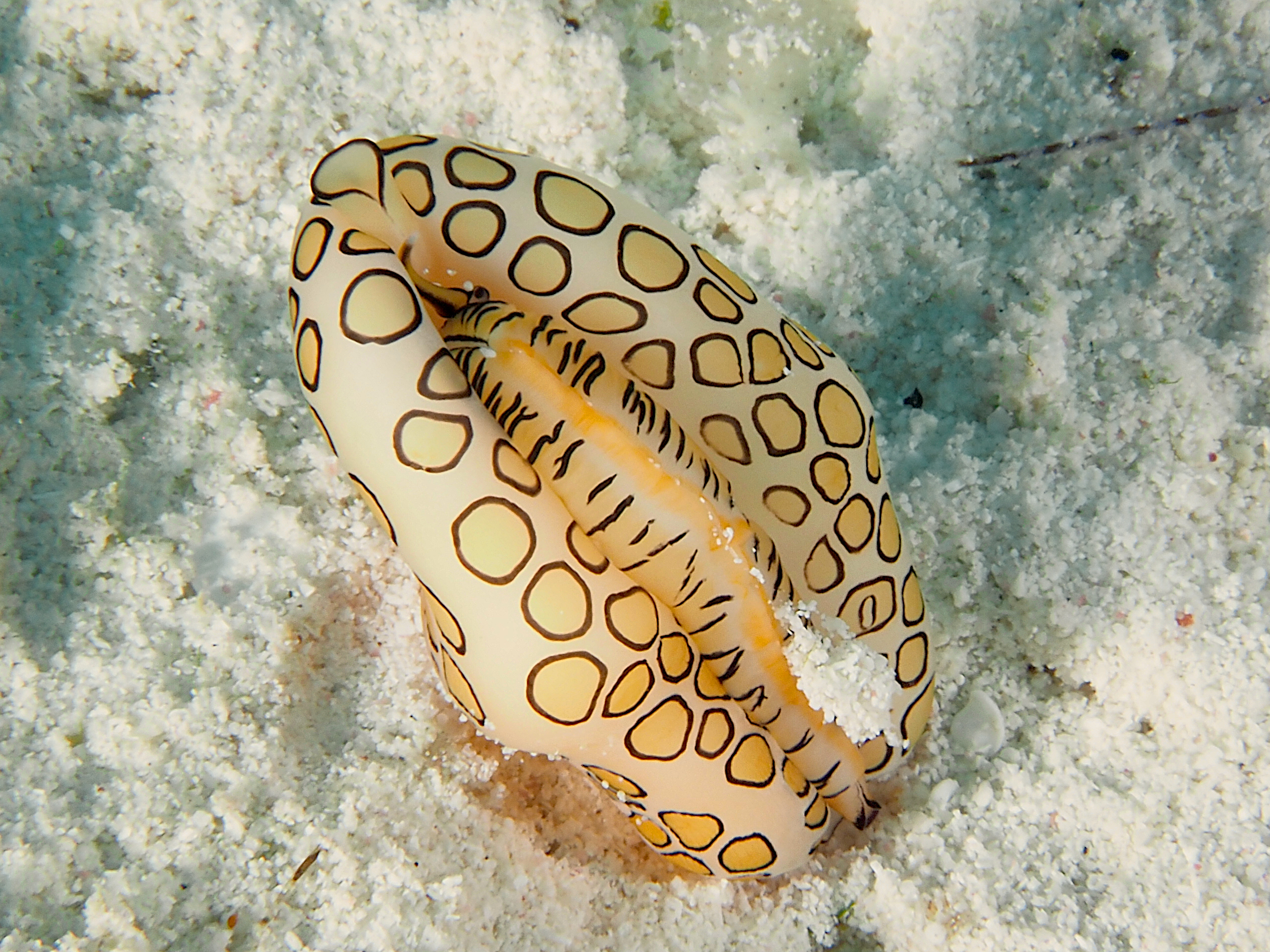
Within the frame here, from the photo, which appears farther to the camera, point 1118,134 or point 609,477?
point 1118,134

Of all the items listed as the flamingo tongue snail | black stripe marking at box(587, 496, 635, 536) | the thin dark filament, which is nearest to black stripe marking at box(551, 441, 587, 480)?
the flamingo tongue snail

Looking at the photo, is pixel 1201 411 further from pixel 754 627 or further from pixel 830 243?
pixel 754 627

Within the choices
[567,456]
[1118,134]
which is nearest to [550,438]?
[567,456]

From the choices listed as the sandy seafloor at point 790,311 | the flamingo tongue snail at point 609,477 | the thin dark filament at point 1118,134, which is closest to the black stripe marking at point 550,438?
the flamingo tongue snail at point 609,477

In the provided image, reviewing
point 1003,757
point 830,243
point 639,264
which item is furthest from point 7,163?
point 1003,757

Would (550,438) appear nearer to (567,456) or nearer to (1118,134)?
(567,456)

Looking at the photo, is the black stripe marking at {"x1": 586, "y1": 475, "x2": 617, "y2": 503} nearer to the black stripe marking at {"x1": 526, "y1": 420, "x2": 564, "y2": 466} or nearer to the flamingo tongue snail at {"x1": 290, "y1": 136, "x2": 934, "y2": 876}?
the flamingo tongue snail at {"x1": 290, "y1": 136, "x2": 934, "y2": 876}
